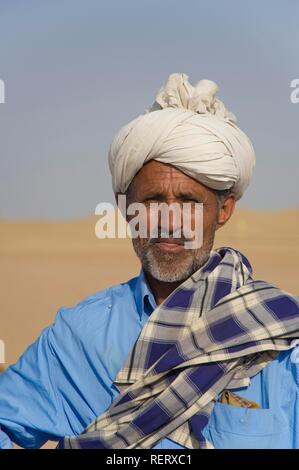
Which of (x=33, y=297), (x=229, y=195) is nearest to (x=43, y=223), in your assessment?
(x=33, y=297)

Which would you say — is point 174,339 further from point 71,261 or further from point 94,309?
point 71,261

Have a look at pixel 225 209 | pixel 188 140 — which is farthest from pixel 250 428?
pixel 188 140

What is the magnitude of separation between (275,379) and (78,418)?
586 millimetres

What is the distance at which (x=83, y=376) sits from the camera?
2496 millimetres

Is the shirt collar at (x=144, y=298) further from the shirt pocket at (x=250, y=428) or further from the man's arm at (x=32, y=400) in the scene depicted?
the shirt pocket at (x=250, y=428)

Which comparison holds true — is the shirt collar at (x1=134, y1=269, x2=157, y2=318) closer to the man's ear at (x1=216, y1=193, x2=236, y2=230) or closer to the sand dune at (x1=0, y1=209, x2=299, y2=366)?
the man's ear at (x1=216, y1=193, x2=236, y2=230)

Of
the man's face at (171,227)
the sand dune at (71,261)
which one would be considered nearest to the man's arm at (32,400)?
the man's face at (171,227)

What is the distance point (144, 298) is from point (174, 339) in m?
0.20

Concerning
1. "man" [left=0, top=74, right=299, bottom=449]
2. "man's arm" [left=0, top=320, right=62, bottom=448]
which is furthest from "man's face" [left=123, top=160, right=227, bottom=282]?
"man's arm" [left=0, top=320, right=62, bottom=448]

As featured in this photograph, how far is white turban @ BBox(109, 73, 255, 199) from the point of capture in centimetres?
257

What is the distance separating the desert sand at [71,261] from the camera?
1215 cm

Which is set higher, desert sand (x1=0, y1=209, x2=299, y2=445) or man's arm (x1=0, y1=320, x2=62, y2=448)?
man's arm (x1=0, y1=320, x2=62, y2=448)

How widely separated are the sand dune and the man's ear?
275 inches

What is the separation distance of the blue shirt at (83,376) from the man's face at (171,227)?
9cm
